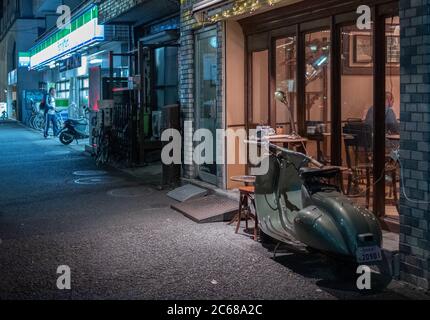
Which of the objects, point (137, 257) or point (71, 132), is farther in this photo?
point (71, 132)

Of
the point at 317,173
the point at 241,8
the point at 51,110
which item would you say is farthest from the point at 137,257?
the point at 51,110

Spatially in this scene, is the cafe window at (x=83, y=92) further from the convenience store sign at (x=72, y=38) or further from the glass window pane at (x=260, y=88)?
the glass window pane at (x=260, y=88)

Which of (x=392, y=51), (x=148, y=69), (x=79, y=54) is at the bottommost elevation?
(x=392, y=51)

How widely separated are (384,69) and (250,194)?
7.62ft

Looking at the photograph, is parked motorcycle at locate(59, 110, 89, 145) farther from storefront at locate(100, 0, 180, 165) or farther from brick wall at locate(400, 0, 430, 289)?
brick wall at locate(400, 0, 430, 289)

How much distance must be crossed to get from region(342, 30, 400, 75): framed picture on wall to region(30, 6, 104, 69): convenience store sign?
11.6m

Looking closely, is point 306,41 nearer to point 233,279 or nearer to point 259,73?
point 259,73

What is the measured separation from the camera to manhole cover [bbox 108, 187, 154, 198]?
36.9 feet

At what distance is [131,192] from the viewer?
37.9 feet

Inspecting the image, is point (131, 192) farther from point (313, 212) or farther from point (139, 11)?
point (313, 212)

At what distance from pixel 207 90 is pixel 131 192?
247 cm

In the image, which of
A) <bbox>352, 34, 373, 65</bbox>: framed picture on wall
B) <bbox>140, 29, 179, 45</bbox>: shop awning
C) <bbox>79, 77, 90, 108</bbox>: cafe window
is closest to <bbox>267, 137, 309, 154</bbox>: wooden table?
<bbox>352, 34, 373, 65</bbox>: framed picture on wall

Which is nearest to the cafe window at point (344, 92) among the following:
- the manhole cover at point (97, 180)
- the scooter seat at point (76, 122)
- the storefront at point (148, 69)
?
the manhole cover at point (97, 180)
